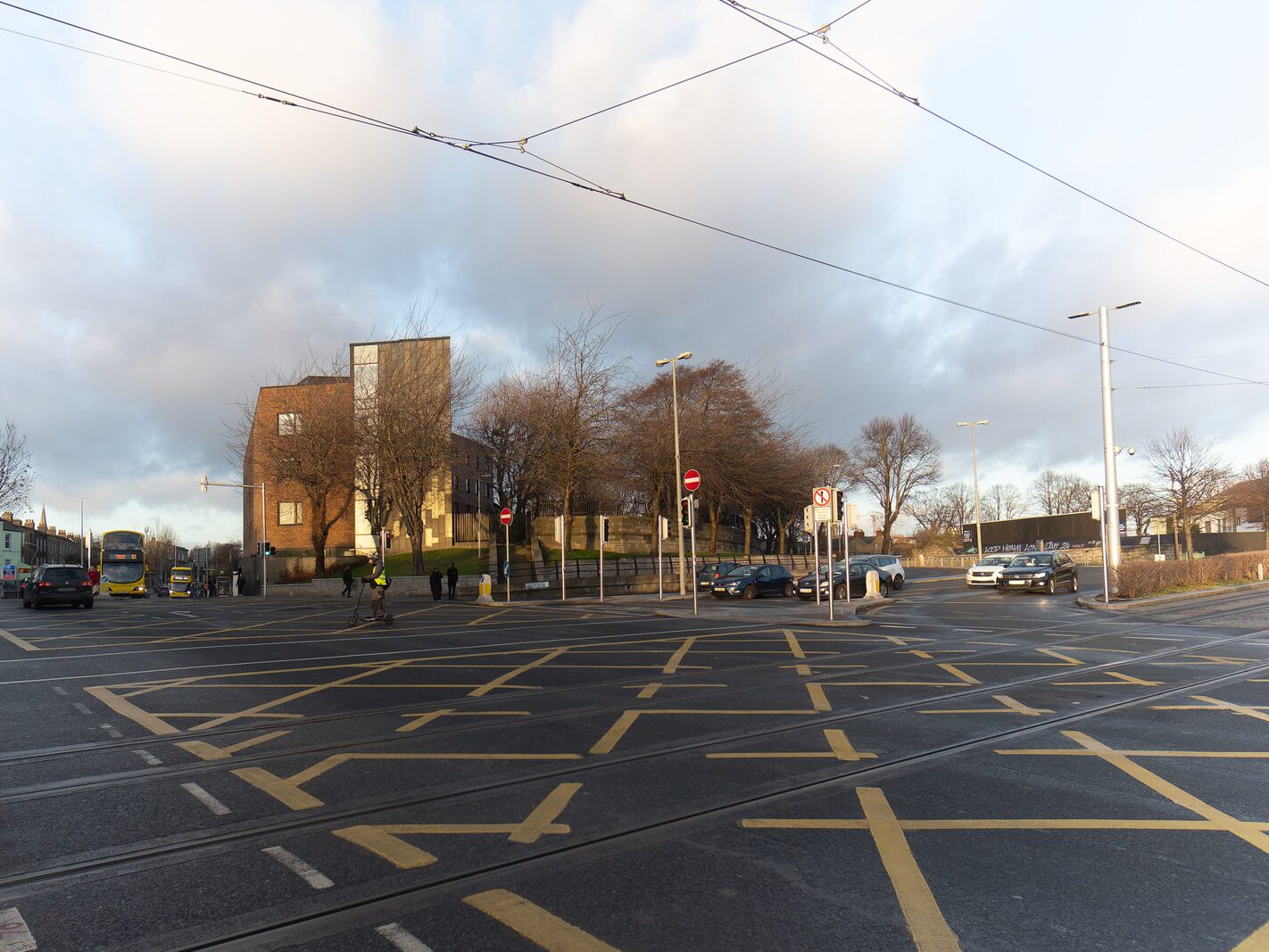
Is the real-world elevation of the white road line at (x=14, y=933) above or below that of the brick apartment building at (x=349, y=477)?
below

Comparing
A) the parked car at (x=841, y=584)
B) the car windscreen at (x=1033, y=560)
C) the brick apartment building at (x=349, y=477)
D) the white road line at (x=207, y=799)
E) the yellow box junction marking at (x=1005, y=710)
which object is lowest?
the parked car at (x=841, y=584)

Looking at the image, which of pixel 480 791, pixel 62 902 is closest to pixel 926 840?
pixel 480 791

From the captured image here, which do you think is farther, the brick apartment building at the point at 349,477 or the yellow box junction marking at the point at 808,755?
the brick apartment building at the point at 349,477

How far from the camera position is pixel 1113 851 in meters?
4.39

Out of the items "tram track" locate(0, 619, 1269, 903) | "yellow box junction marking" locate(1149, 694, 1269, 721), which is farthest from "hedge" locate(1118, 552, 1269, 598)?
"yellow box junction marking" locate(1149, 694, 1269, 721)

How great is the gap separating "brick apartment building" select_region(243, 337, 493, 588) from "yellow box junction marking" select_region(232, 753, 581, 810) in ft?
113

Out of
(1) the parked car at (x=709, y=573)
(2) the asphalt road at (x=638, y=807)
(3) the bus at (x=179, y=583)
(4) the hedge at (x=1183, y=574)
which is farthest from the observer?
(3) the bus at (x=179, y=583)

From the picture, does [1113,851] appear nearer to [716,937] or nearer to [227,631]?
[716,937]

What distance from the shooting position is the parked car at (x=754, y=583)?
31.0 meters

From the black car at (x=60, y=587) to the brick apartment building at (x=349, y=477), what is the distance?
12936 millimetres

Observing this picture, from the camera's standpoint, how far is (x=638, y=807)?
→ 5.17 m

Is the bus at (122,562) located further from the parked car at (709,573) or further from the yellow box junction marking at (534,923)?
the yellow box junction marking at (534,923)

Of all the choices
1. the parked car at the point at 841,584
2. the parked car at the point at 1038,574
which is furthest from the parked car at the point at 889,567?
the parked car at the point at 1038,574

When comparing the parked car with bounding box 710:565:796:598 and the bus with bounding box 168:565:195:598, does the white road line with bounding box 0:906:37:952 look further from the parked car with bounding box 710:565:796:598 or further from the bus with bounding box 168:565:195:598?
the bus with bounding box 168:565:195:598
